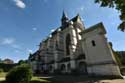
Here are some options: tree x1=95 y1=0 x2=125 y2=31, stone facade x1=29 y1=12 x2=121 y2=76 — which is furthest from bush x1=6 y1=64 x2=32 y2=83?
stone facade x1=29 y1=12 x2=121 y2=76

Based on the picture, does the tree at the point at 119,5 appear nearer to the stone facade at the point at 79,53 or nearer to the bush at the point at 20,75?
the bush at the point at 20,75

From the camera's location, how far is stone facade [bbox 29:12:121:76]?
29609mm

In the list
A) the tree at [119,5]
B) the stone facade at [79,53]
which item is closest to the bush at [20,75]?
the tree at [119,5]

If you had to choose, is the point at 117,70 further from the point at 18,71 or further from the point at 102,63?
the point at 18,71

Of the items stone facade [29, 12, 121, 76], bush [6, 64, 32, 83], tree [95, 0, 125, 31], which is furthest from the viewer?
stone facade [29, 12, 121, 76]

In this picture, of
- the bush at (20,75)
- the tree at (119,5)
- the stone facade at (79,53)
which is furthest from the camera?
the stone facade at (79,53)

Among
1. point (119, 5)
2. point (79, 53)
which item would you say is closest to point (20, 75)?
point (119, 5)

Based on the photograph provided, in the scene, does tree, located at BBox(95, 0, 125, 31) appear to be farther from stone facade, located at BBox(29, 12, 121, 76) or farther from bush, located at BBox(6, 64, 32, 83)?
stone facade, located at BBox(29, 12, 121, 76)

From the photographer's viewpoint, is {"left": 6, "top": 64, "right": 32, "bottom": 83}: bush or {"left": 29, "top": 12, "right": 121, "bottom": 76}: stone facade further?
{"left": 29, "top": 12, "right": 121, "bottom": 76}: stone facade

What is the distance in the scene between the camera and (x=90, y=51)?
32.8 metres

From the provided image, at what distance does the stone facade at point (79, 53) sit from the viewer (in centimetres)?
2961

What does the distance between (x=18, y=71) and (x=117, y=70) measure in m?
20.9

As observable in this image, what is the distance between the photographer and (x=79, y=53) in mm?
42688

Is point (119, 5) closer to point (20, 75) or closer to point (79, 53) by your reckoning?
point (20, 75)
